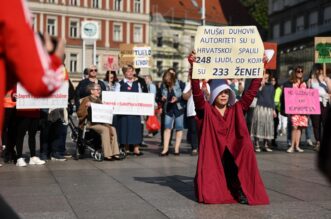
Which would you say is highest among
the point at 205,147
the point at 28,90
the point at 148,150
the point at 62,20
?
the point at 62,20

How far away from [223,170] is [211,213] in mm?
861

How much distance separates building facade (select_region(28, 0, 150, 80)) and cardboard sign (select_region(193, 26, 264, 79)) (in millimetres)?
68662

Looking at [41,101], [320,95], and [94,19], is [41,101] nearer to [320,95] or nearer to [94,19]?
[320,95]

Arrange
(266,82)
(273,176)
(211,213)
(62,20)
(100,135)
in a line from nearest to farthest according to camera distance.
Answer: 1. (211,213)
2. (273,176)
3. (100,135)
4. (266,82)
5. (62,20)

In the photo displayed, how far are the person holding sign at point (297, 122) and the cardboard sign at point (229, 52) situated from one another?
6295mm

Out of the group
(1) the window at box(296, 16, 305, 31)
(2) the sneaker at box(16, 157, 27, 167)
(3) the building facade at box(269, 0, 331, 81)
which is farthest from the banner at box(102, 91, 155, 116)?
(1) the window at box(296, 16, 305, 31)

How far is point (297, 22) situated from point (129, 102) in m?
52.8

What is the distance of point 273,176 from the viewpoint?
32.8 ft

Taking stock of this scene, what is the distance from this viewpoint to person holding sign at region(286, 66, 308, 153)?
47.9 feet

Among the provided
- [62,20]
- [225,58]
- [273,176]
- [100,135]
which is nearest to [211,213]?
[225,58]

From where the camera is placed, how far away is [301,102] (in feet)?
49.0

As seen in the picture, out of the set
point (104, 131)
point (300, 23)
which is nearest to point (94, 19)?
point (300, 23)

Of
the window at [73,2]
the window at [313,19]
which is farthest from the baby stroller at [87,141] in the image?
the window at [73,2]

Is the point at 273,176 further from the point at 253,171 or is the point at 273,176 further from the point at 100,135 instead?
the point at 100,135
